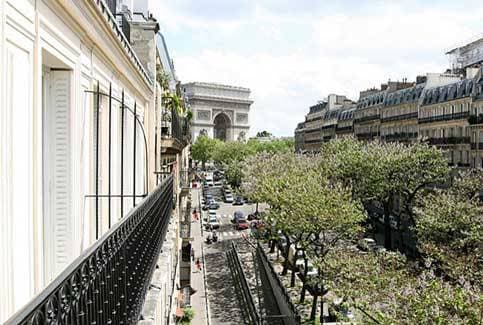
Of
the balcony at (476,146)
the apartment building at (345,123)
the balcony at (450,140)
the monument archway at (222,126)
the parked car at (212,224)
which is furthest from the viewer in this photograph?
the monument archway at (222,126)

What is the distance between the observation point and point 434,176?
135 feet

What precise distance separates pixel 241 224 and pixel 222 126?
93.7m

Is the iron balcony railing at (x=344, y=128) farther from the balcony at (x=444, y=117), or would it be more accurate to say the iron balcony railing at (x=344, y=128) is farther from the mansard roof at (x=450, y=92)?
the mansard roof at (x=450, y=92)

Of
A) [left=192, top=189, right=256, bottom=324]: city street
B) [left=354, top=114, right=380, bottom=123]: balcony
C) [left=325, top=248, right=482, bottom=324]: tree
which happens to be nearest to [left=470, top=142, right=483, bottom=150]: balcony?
[left=192, top=189, right=256, bottom=324]: city street

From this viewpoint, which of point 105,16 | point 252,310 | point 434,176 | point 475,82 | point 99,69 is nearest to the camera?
point 105,16

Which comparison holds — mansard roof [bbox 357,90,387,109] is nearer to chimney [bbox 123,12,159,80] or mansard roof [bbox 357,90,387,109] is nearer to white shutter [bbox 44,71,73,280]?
chimney [bbox 123,12,159,80]

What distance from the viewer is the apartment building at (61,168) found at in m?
3.85

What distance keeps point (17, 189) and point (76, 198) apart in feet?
5.83

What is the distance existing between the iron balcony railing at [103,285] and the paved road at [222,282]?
21.7 metres

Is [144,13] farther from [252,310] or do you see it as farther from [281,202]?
[252,310]

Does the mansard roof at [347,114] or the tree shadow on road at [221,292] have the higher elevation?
the mansard roof at [347,114]

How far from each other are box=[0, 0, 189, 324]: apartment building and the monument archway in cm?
13363

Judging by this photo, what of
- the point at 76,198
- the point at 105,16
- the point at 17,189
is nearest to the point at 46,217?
the point at 76,198

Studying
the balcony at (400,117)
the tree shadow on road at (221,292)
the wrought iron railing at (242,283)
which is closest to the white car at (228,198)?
the balcony at (400,117)
